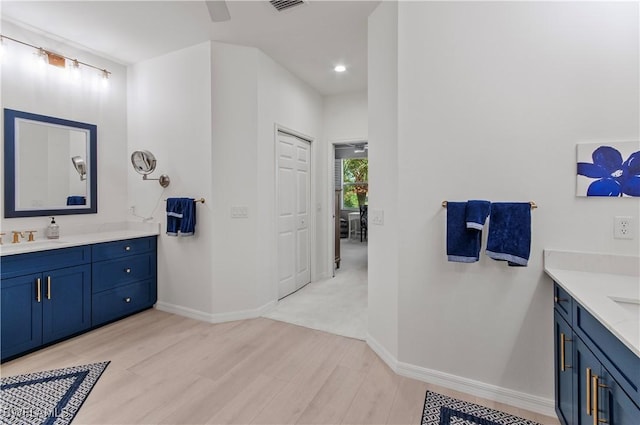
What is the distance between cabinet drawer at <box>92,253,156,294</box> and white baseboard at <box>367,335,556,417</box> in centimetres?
263

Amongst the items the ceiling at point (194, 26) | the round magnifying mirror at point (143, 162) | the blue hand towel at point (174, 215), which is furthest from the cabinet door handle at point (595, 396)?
the round magnifying mirror at point (143, 162)

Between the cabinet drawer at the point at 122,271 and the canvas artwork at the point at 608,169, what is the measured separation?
3.73 meters

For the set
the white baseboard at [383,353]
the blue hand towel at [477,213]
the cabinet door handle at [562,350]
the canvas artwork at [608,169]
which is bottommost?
the white baseboard at [383,353]

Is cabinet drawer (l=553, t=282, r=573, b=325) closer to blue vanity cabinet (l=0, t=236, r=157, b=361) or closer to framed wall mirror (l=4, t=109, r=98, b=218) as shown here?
blue vanity cabinet (l=0, t=236, r=157, b=361)

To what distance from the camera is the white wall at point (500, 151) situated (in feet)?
5.43

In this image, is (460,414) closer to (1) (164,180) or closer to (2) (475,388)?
(2) (475,388)

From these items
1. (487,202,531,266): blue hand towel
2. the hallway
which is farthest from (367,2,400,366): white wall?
(487,202,531,266): blue hand towel

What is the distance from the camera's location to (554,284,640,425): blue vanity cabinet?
952 millimetres

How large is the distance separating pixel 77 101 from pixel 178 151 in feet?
3.73

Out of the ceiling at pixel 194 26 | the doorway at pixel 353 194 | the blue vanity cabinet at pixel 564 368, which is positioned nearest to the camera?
the blue vanity cabinet at pixel 564 368

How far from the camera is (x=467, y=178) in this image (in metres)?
1.93

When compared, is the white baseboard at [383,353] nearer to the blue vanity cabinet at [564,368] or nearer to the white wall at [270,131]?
the blue vanity cabinet at [564,368]

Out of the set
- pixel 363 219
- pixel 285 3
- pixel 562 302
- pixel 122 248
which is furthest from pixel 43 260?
pixel 363 219

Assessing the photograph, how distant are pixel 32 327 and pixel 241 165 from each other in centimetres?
215
